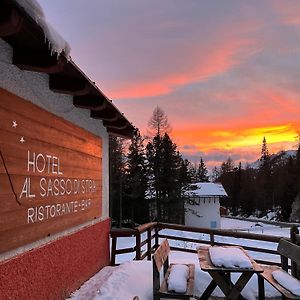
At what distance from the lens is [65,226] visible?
5.96 metres

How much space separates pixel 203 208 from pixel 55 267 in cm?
4250

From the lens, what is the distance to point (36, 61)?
14.2 feet

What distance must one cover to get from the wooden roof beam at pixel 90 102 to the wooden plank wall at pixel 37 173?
342 mm

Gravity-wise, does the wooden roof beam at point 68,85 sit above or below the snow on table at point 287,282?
above

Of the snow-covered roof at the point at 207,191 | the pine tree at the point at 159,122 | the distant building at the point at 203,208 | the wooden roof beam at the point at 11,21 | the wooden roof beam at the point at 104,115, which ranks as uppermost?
the pine tree at the point at 159,122

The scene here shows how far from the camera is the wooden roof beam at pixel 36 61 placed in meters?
4.25

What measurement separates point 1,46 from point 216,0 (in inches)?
275

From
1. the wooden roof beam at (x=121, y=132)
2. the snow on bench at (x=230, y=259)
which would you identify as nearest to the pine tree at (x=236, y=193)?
the wooden roof beam at (x=121, y=132)

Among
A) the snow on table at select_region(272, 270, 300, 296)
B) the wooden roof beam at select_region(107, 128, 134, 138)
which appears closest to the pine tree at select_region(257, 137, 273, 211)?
the wooden roof beam at select_region(107, 128, 134, 138)

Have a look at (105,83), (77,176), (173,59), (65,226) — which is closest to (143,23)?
(173,59)

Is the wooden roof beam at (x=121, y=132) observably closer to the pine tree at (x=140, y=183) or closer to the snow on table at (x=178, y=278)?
the snow on table at (x=178, y=278)

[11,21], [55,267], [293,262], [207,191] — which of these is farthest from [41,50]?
[207,191]

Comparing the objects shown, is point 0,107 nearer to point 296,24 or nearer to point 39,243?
point 39,243

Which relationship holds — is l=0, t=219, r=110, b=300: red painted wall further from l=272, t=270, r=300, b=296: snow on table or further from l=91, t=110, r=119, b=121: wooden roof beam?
l=272, t=270, r=300, b=296: snow on table
